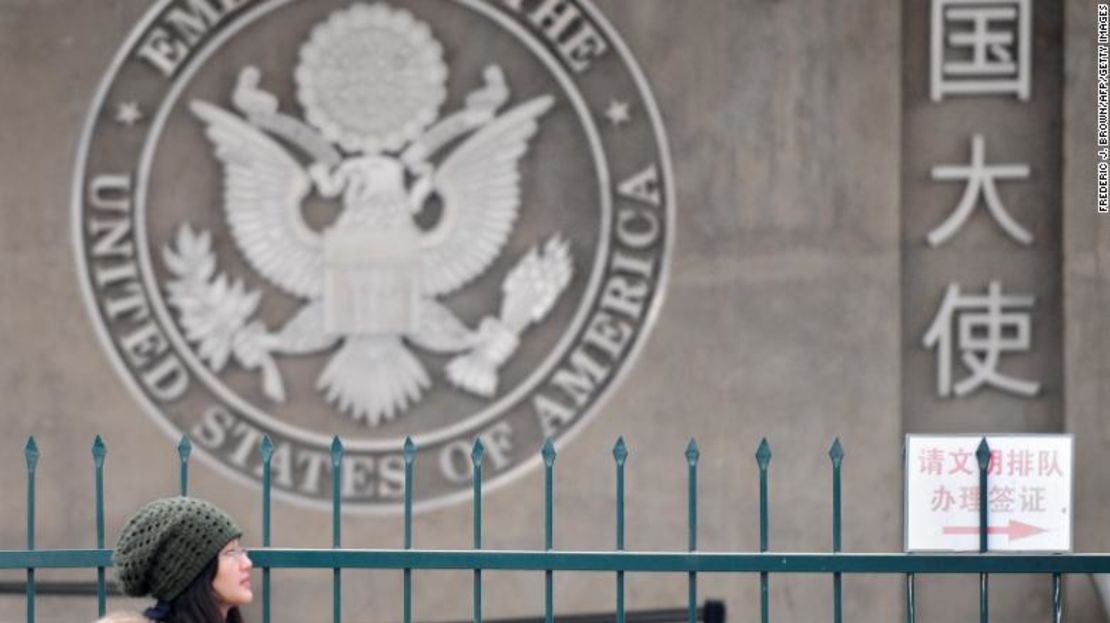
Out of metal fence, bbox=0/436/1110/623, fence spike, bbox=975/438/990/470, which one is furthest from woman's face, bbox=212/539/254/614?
fence spike, bbox=975/438/990/470

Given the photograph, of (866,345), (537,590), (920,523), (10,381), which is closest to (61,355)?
(10,381)

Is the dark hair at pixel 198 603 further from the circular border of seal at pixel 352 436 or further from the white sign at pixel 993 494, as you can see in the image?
the circular border of seal at pixel 352 436

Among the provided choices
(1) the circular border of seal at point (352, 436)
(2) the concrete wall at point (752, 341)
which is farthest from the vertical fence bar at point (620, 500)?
(1) the circular border of seal at point (352, 436)

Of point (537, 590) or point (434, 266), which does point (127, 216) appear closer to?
point (434, 266)

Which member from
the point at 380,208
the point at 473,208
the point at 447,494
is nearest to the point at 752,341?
the point at 473,208

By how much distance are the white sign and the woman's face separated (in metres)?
1.92

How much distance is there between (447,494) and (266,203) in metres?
1.42

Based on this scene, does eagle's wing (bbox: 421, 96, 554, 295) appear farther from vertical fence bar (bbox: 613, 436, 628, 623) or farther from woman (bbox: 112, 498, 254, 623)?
woman (bbox: 112, 498, 254, 623)

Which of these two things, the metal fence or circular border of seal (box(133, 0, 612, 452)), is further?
circular border of seal (box(133, 0, 612, 452))

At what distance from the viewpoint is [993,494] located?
7.23m

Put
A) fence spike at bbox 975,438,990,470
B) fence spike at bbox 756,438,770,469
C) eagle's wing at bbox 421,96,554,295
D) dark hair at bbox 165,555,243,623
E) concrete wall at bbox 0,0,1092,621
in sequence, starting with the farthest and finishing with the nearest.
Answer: eagle's wing at bbox 421,96,554,295
concrete wall at bbox 0,0,1092,621
fence spike at bbox 756,438,770,469
fence spike at bbox 975,438,990,470
dark hair at bbox 165,555,243,623

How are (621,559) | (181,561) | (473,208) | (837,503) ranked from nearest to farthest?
1. (181,561)
2. (837,503)
3. (621,559)
4. (473,208)

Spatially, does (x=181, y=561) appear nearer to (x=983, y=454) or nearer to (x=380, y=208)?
(x=983, y=454)

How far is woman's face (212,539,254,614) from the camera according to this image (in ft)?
19.4
